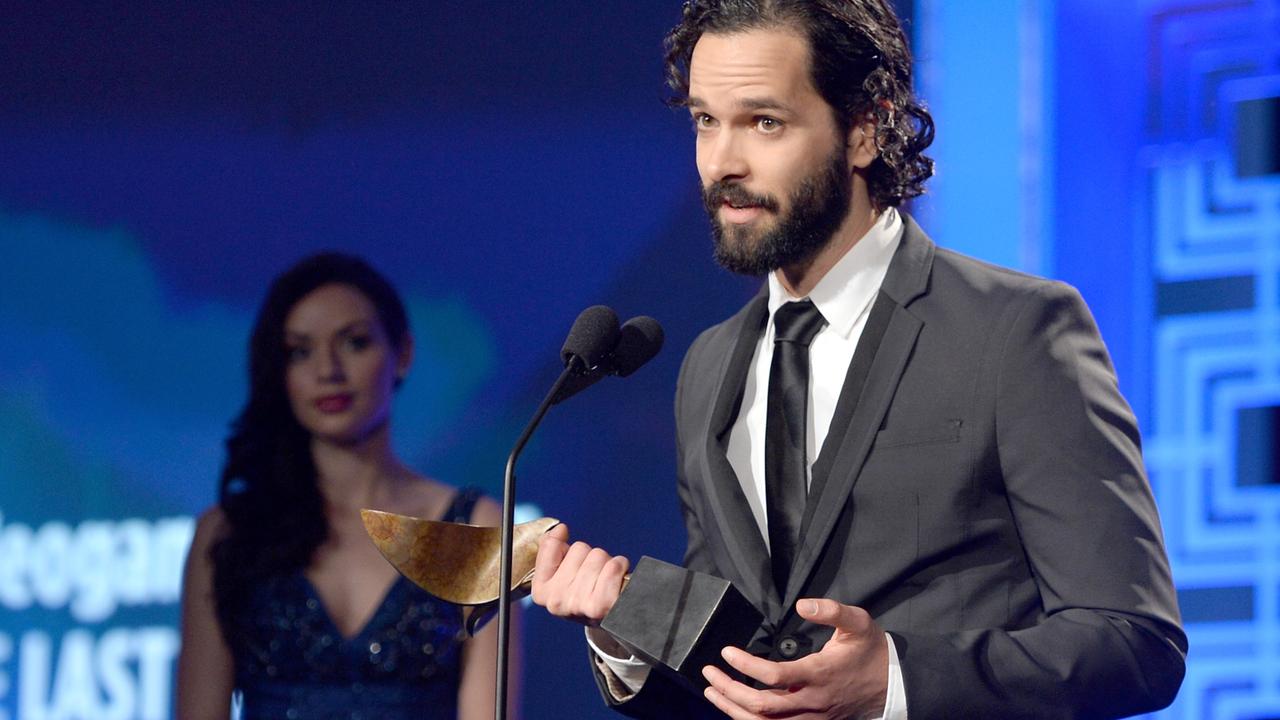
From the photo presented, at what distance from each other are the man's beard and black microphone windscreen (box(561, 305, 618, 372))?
29 cm

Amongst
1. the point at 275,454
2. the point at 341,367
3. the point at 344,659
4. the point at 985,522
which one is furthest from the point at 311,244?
the point at 985,522

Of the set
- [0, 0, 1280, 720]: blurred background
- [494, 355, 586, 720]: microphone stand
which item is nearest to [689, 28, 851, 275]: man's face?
[494, 355, 586, 720]: microphone stand

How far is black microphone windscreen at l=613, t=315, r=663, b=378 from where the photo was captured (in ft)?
5.58

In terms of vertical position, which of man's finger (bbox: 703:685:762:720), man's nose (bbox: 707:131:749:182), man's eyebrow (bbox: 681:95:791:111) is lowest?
man's finger (bbox: 703:685:762:720)

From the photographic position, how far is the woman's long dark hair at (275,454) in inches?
142

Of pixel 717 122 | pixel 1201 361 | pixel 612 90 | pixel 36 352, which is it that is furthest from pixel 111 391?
pixel 1201 361

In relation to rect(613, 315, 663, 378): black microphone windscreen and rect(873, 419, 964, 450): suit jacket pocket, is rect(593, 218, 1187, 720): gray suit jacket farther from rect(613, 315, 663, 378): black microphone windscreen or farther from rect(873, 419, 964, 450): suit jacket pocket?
rect(613, 315, 663, 378): black microphone windscreen

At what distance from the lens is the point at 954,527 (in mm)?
1712

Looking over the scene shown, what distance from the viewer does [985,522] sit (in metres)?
1.71

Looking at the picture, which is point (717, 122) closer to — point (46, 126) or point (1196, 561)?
point (1196, 561)

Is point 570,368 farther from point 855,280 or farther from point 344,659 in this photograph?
point 344,659

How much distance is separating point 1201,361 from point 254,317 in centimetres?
238

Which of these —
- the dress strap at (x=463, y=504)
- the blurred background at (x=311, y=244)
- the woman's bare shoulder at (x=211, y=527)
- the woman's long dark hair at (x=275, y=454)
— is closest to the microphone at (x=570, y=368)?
the blurred background at (x=311, y=244)

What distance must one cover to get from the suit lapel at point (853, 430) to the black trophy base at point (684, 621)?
0.23 metres
